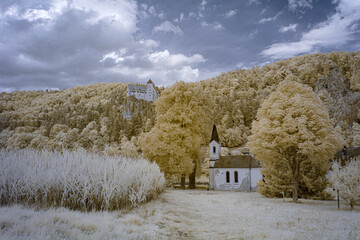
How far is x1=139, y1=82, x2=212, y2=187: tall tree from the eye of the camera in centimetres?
3022

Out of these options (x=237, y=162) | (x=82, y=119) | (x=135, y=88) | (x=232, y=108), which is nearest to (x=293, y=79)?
(x=232, y=108)

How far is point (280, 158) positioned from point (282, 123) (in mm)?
4784

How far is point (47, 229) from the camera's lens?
5.27 meters

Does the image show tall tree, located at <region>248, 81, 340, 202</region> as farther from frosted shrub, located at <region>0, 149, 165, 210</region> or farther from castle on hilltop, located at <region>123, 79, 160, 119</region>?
castle on hilltop, located at <region>123, 79, 160, 119</region>

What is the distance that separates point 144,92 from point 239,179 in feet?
386

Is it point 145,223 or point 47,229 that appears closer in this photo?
point 47,229

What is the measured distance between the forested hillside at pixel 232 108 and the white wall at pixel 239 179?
96.1ft

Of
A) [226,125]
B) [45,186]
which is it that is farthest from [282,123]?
[226,125]

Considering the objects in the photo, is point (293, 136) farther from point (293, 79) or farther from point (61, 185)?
point (293, 79)

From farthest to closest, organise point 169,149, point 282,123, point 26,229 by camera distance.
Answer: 1. point 169,149
2. point 282,123
3. point 26,229

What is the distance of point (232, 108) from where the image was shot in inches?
4008

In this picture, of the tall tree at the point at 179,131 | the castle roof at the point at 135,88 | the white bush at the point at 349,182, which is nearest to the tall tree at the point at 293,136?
the white bush at the point at 349,182

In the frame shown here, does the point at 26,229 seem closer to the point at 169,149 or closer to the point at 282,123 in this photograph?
the point at 282,123

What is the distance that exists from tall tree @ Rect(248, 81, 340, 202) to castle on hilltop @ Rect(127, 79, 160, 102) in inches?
4970
